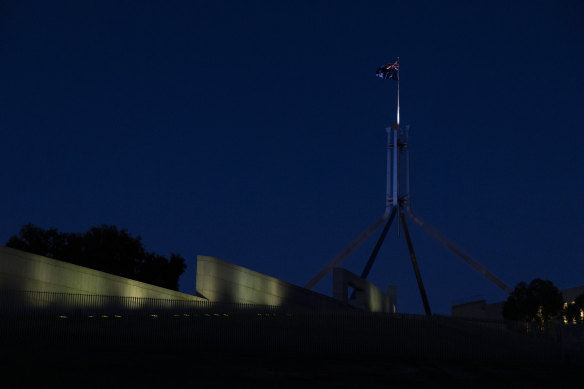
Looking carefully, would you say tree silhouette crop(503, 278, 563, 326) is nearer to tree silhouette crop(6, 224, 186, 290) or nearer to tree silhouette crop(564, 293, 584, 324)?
tree silhouette crop(564, 293, 584, 324)

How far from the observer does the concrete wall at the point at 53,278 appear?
24.8 meters

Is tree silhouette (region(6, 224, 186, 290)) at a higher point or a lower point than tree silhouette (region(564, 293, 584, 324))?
higher

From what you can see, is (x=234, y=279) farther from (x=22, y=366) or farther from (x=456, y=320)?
(x=22, y=366)

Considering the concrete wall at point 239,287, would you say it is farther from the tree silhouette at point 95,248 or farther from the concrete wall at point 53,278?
the tree silhouette at point 95,248

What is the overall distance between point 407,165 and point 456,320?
30107mm

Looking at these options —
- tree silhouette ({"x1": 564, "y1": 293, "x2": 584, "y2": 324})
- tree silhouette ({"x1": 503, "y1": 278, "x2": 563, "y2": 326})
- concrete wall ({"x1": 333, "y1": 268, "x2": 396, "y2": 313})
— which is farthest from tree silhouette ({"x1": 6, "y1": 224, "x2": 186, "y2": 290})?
tree silhouette ({"x1": 564, "y1": 293, "x2": 584, "y2": 324})

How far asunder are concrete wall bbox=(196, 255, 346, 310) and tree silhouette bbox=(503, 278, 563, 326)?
14.7 meters

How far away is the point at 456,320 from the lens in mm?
29469

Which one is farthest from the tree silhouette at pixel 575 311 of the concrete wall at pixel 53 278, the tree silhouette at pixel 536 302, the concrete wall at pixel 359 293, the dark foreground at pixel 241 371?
the concrete wall at pixel 53 278

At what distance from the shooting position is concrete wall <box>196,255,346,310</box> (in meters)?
31.5

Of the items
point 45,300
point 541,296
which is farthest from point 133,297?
point 541,296

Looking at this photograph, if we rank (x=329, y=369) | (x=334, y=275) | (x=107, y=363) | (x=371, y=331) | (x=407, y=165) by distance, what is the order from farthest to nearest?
(x=407, y=165)
(x=334, y=275)
(x=371, y=331)
(x=329, y=369)
(x=107, y=363)

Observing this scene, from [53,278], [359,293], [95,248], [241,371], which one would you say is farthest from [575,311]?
[241,371]

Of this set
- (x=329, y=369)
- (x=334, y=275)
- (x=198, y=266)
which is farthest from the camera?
(x=334, y=275)
